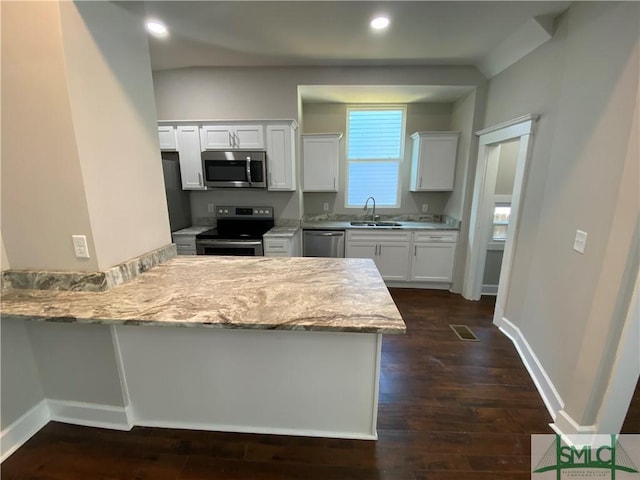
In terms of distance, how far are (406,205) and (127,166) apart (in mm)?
3766

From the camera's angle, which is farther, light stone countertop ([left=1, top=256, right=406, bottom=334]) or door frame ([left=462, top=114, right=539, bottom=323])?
door frame ([left=462, top=114, right=539, bottom=323])

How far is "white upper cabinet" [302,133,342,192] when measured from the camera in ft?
12.6

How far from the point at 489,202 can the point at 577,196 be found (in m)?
1.53

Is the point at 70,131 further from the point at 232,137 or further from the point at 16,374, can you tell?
the point at 232,137

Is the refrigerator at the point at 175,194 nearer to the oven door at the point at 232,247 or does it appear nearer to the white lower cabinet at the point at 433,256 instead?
the oven door at the point at 232,247

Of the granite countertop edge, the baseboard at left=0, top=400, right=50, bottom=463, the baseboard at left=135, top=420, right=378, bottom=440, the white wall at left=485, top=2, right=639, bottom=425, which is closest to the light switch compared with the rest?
the white wall at left=485, top=2, right=639, bottom=425

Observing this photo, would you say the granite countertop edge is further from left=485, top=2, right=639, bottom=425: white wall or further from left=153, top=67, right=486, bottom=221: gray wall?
left=153, top=67, right=486, bottom=221: gray wall

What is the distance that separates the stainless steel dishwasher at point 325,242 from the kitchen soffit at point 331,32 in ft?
7.02

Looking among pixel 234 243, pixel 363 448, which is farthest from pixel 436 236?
pixel 363 448

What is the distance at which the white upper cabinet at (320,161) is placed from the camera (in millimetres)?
3850

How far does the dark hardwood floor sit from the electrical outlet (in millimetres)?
1105

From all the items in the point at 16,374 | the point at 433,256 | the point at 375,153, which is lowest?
the point at 16,374

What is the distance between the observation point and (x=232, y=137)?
345 centimetres
